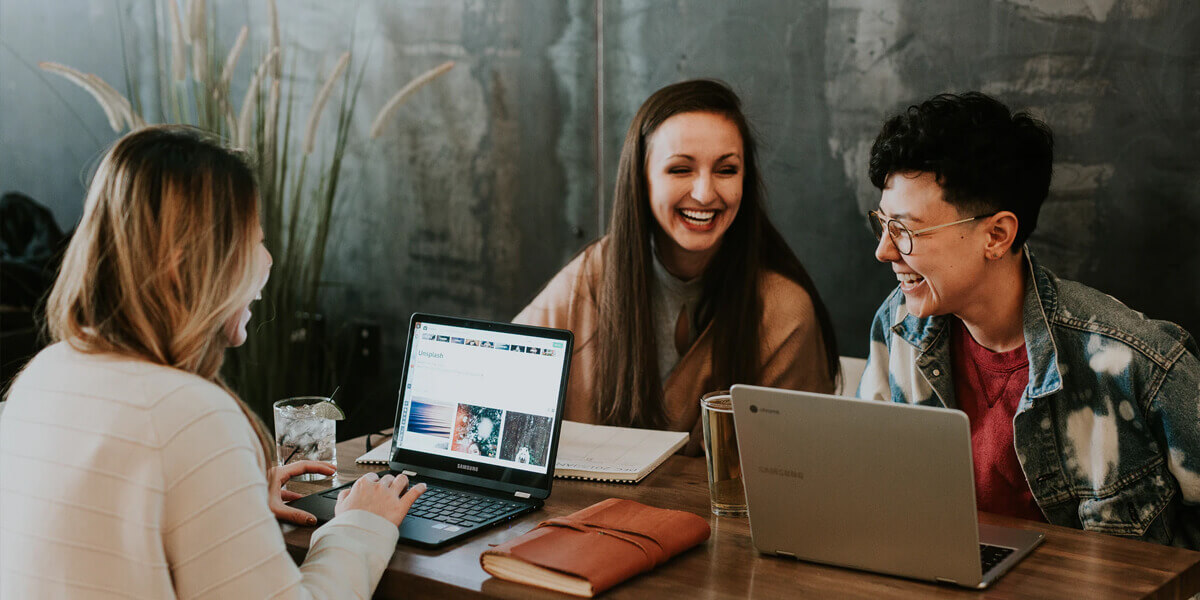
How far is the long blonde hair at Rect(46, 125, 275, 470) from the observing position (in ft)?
4.00

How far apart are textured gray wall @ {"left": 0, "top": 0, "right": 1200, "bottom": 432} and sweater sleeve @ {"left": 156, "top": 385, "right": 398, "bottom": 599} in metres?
1.88

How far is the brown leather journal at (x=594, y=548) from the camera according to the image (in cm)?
129

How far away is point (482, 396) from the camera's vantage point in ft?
5.60

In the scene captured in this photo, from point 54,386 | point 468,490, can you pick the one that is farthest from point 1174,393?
point 54,386

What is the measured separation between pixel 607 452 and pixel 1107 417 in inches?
31.6

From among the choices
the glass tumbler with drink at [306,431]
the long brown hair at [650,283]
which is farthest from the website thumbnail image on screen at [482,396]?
the long brown hair at [650,283]

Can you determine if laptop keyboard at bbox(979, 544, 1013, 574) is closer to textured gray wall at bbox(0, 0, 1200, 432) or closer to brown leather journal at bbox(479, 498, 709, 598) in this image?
brown leather journal at bbox(479, 498, 709, 598)

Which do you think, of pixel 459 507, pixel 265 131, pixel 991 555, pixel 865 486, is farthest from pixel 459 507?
pixel 265 131

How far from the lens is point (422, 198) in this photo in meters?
3.65

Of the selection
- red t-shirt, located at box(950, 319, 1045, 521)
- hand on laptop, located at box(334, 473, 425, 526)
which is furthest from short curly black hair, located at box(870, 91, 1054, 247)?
hand on laptop, located at box(334, 473, 425, 526)

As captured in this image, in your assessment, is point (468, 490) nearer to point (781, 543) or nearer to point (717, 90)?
point (781, 543)

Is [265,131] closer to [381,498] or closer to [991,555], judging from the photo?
[381,498]

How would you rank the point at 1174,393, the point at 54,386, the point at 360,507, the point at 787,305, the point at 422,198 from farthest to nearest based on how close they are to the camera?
the point at 422,198, the point at 787,305, the point at 1174,393, the point at 360,507, the point at 54,386

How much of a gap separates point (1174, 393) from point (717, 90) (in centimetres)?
114
